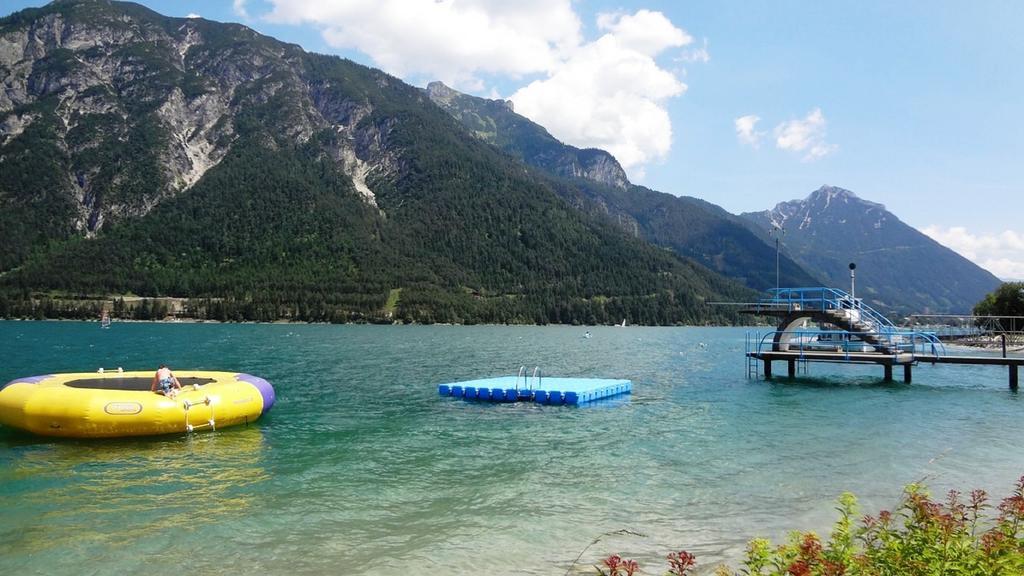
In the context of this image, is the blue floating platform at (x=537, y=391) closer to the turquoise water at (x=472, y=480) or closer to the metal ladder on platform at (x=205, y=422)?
the turquoise water at (x=472, y=480)

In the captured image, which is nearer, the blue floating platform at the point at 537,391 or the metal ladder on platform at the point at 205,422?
the metal ladder on platform at the point at 205,422

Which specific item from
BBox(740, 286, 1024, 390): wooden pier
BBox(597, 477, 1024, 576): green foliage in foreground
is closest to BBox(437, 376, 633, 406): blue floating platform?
BBox(740, 286, 1024, 390): wooden pier

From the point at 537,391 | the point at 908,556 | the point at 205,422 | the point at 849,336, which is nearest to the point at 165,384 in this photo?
the point at 205,422

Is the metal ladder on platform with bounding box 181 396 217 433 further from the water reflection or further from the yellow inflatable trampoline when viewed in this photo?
the water reflection

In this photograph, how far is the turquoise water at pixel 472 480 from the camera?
15.6 m

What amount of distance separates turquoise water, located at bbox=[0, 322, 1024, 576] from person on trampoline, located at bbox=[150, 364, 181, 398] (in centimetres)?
213

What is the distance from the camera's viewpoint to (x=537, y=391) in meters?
41.8

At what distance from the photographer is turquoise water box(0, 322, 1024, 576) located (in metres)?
15.6

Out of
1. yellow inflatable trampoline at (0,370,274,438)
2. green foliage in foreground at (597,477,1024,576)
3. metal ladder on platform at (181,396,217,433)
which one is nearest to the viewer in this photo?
green foliage in foreground at (597,477,1024,576)

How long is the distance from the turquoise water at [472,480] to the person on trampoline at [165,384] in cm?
213

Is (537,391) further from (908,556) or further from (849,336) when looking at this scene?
(908,556)

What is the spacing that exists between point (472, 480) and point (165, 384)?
1619 centimetres

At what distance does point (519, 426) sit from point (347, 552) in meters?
18.2

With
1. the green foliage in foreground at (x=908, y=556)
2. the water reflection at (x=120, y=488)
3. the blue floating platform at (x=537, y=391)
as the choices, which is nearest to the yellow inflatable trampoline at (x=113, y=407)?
the water reflection at (x=120, y=488)
